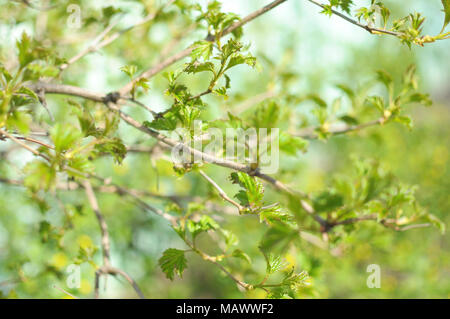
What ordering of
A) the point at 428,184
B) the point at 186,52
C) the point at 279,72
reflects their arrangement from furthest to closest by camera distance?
the point at 428,184 < the point at 279,72 < the point at 186,52

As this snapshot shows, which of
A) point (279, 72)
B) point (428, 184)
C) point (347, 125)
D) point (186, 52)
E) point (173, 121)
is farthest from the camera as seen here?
point (428, 184)

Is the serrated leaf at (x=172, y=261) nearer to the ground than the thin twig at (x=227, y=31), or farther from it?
nearer to the ground

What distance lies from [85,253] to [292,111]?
0.84 m

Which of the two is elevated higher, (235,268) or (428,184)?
(428,184)

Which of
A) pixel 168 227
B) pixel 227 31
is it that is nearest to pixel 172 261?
pixel 227 31

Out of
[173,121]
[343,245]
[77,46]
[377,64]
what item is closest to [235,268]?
[343,245]

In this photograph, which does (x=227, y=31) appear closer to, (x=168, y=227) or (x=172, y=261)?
(x=172, y=261)

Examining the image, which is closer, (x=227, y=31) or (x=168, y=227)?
(x=227, y=31)

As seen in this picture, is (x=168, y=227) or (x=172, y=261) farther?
(x=168, y=227)

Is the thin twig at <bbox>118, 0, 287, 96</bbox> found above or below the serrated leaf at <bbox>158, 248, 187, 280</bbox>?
above

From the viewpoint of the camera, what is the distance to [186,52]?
88 cm

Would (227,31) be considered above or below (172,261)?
above

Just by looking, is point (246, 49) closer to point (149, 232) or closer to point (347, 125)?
point (347, 125)
